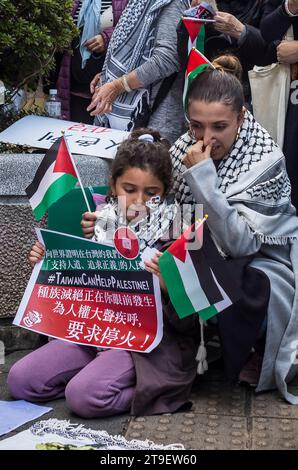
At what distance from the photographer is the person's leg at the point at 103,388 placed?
11.8ft

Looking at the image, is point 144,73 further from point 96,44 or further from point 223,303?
point 223,303

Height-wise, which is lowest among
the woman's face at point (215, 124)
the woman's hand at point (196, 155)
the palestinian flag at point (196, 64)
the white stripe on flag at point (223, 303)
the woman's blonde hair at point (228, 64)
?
the white stripe on flag at point (223, 303)

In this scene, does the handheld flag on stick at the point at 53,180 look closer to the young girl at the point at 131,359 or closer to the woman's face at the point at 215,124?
the young girl at the point at 131,359

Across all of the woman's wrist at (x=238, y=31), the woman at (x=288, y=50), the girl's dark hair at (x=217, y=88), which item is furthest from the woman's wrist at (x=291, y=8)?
the girl's dark hair at (x=217, y=88)

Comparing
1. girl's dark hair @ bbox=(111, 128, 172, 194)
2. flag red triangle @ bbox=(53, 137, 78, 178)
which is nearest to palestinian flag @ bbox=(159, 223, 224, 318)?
girl's dark hair @ bbox=(111, 128, 172, 194)

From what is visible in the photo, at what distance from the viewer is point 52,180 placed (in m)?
4.02

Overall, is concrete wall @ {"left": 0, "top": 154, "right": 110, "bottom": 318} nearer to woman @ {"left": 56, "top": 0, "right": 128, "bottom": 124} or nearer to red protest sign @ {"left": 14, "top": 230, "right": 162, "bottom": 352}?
red protest sign @ {"left": 14, "top": 230, "right": 162, "bottom": 352}

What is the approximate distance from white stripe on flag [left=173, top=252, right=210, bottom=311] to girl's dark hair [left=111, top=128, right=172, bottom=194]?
22.2 inches

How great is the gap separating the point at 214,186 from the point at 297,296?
664 mm

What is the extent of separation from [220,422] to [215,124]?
134 centimetres

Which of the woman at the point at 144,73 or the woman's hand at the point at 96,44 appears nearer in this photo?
the woman at the point at 144,73

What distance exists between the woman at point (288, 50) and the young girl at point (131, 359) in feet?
3.50

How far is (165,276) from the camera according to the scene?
3.58 m
